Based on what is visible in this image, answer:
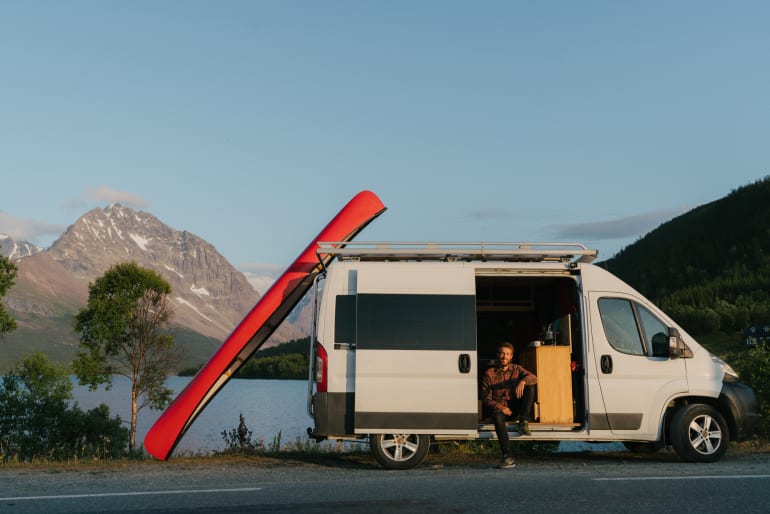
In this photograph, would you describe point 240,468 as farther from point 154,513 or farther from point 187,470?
point 154,513

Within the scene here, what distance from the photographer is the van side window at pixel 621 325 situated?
1016cm

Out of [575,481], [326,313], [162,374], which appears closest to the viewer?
[575,481]

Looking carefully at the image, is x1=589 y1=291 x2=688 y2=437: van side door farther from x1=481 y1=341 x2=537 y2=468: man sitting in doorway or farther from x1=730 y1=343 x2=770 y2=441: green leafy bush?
x1=730 y1=343 x2=770 y2=441: green leafy bush

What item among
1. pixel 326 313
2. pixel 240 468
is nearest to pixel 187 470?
pixel 240 468

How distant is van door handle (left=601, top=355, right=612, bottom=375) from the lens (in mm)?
9992

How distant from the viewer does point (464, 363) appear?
31.9 feet

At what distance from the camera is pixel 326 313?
32.5ft

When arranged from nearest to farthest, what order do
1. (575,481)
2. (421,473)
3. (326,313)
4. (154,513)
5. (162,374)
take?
(154,513)
(575,481)
(421,473)
(326,313)
(162,374)

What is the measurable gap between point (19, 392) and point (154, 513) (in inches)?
1244

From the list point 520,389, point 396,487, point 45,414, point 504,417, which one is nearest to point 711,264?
point 45,414

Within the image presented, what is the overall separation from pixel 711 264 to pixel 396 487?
335 feet

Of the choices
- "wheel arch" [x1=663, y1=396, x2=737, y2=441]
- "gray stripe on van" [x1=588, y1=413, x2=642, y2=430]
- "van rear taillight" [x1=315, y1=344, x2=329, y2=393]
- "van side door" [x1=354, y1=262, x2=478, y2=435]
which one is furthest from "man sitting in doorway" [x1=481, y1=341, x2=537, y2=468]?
"van rear taillight" [x1=315, y1=344, x2=329, y2=393]

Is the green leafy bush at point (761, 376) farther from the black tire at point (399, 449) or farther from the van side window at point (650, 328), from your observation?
the black tire at point (399, 449)

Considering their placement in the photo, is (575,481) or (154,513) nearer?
(154,513)
